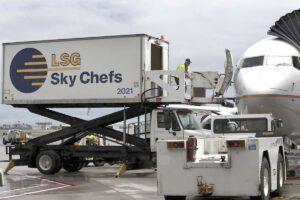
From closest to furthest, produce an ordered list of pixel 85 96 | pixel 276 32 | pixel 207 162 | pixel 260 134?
pixel 207 162 → pixel 260 134 → pixel 276 32 → pixel 85 96

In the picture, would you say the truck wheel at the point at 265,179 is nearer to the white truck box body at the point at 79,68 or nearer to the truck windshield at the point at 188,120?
the truck windshield at the point at 188,120

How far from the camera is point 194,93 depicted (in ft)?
61.4

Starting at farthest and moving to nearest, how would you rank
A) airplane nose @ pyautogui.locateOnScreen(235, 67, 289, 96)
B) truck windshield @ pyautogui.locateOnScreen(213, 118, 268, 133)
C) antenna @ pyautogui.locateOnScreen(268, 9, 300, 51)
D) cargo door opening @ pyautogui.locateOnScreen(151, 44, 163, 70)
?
cargo door opening @ pyautogui.locateOnScreen(151, 44, 163, 70), antenna @ pyautogui.locateOnScreen(268, 9, 300, 51), airplane nose @ pyautogui.locateOnScreen(235, 67, 289, 96), truck windshield @ pyautogui.locateOnScreen(213, 118, 268, 133)

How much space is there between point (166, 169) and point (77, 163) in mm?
9901

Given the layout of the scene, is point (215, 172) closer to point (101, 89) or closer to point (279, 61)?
point (279, 61)

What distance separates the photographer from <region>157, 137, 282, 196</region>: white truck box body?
403 inches

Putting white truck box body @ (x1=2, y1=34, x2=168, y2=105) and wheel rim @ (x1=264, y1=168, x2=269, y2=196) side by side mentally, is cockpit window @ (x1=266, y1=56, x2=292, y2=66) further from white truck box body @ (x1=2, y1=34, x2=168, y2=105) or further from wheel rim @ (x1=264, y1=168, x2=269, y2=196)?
wheel rim @ (x1=264, y1=168, x2=269, y2=196)

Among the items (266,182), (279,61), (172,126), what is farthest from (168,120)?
(266,182)

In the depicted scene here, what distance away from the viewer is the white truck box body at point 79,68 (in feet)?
57.8

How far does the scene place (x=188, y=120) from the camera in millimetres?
17688

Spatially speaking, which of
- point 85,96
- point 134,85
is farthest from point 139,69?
point 85,96

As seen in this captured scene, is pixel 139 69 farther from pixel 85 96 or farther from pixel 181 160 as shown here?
pixel 181 160

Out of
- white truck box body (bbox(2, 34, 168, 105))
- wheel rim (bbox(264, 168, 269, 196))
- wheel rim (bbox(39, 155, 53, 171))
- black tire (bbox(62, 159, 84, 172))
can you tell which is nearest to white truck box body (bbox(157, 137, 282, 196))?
wheel rim (bbox(264, 168, 269, 196))

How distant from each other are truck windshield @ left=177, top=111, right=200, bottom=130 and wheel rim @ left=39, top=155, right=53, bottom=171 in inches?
185
